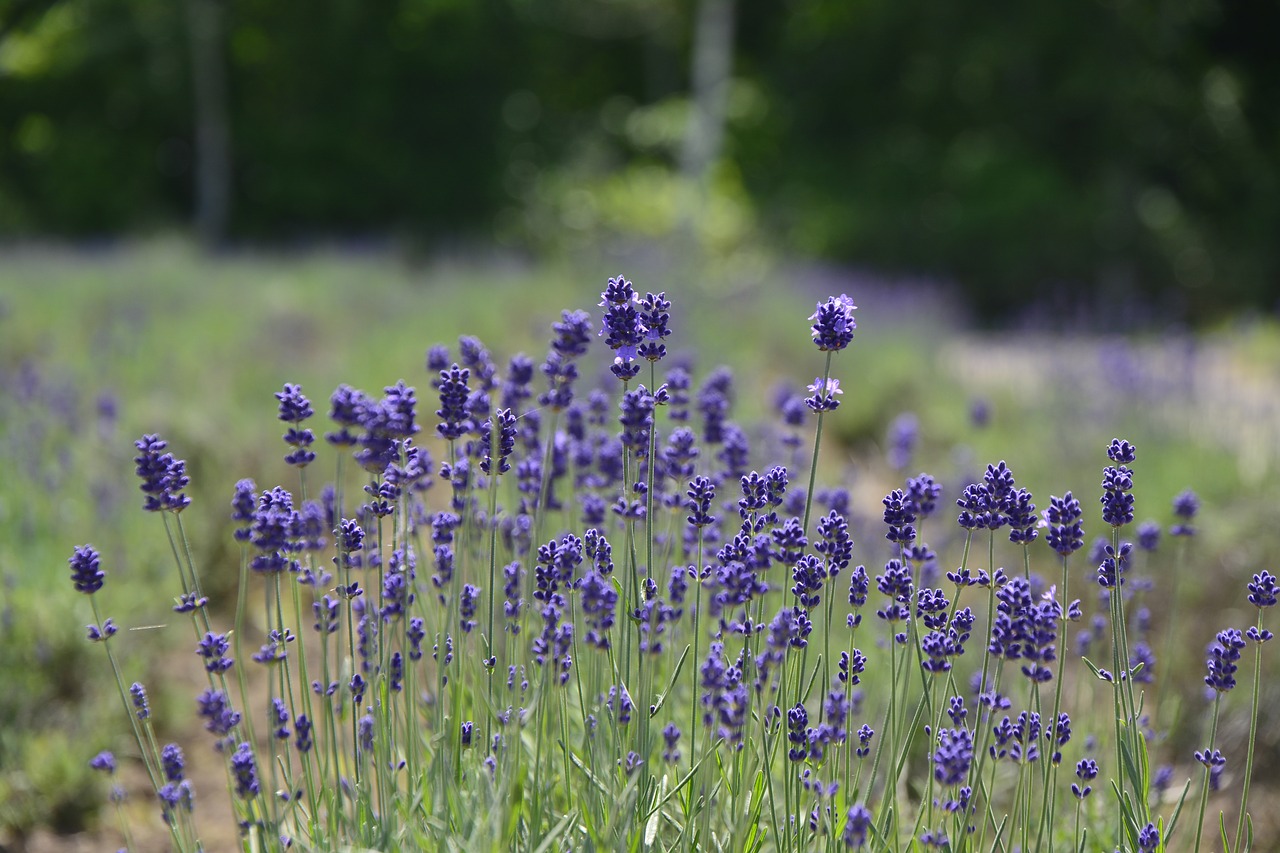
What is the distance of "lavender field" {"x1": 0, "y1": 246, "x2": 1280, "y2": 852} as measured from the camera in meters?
1.82

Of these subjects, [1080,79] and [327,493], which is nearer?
[327,493]

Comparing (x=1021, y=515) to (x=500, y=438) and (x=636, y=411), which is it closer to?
(x=636, y=411)

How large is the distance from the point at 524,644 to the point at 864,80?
15915 mm

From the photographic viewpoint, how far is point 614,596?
74.4 inches

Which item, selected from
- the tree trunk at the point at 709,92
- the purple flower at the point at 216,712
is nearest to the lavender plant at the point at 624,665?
the purple flower at the point at 216,712

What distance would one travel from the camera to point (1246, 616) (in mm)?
4070

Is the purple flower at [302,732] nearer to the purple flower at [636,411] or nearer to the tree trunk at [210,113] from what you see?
the purple flower at [636,411]

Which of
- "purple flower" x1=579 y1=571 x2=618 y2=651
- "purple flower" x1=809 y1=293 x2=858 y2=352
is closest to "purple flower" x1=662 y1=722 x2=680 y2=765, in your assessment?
"purple flower" x1=579 y1=571 x2=618 y2=651

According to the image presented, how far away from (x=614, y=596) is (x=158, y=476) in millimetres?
781

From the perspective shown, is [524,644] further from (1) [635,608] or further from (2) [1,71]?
(2) [1,71]

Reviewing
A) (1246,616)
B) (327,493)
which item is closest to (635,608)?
(327,493)

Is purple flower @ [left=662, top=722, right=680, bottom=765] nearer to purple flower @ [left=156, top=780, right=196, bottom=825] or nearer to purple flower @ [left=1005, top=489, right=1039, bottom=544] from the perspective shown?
purple flower @ [left=1005, top=489, right=1039, bottom=544]

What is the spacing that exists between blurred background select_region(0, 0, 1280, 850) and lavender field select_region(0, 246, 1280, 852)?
81mm

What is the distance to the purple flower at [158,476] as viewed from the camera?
70.1 inches
